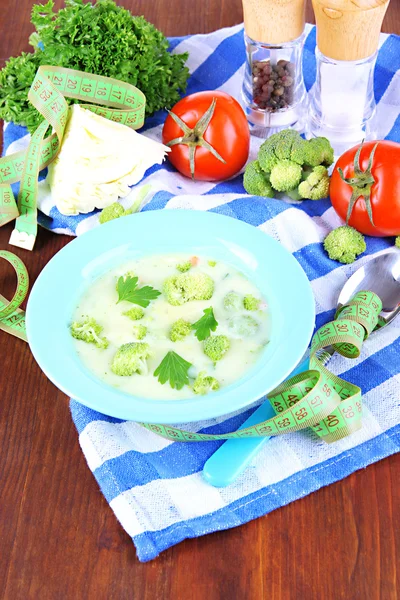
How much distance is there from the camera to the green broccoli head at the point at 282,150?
2.13 metres

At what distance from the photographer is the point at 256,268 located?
1791 millimetres

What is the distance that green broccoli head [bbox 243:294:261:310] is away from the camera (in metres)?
1.71

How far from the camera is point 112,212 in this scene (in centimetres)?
212

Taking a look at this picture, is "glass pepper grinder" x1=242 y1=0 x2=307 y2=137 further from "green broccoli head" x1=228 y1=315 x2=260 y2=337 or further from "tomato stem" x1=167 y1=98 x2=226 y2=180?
"green broccoli head" x1=228 y1=315 x2=260 y2=337

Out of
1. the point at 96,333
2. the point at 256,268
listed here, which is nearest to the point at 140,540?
the point at 96,333

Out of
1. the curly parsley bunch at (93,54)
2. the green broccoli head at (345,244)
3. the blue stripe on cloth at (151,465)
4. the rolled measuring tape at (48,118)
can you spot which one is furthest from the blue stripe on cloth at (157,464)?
the curly parsley bunch at (93,54)

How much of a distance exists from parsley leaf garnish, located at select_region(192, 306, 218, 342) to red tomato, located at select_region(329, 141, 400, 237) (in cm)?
60

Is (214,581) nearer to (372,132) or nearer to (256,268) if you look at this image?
(256,268)

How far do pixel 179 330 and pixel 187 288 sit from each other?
0.12 metres

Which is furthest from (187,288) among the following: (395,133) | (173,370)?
(395,133)

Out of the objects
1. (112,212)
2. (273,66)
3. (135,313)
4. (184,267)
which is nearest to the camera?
(135,313)

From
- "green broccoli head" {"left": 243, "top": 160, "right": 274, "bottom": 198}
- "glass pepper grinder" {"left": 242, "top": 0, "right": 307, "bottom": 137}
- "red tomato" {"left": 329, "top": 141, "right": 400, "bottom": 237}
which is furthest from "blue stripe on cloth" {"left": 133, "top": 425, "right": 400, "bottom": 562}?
"glass pepper grinder" {"left": 242, "top": 0, "right": 307, "bottom": 137}

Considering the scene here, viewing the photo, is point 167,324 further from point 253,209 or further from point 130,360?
point 253,209

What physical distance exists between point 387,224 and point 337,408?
633 mm
